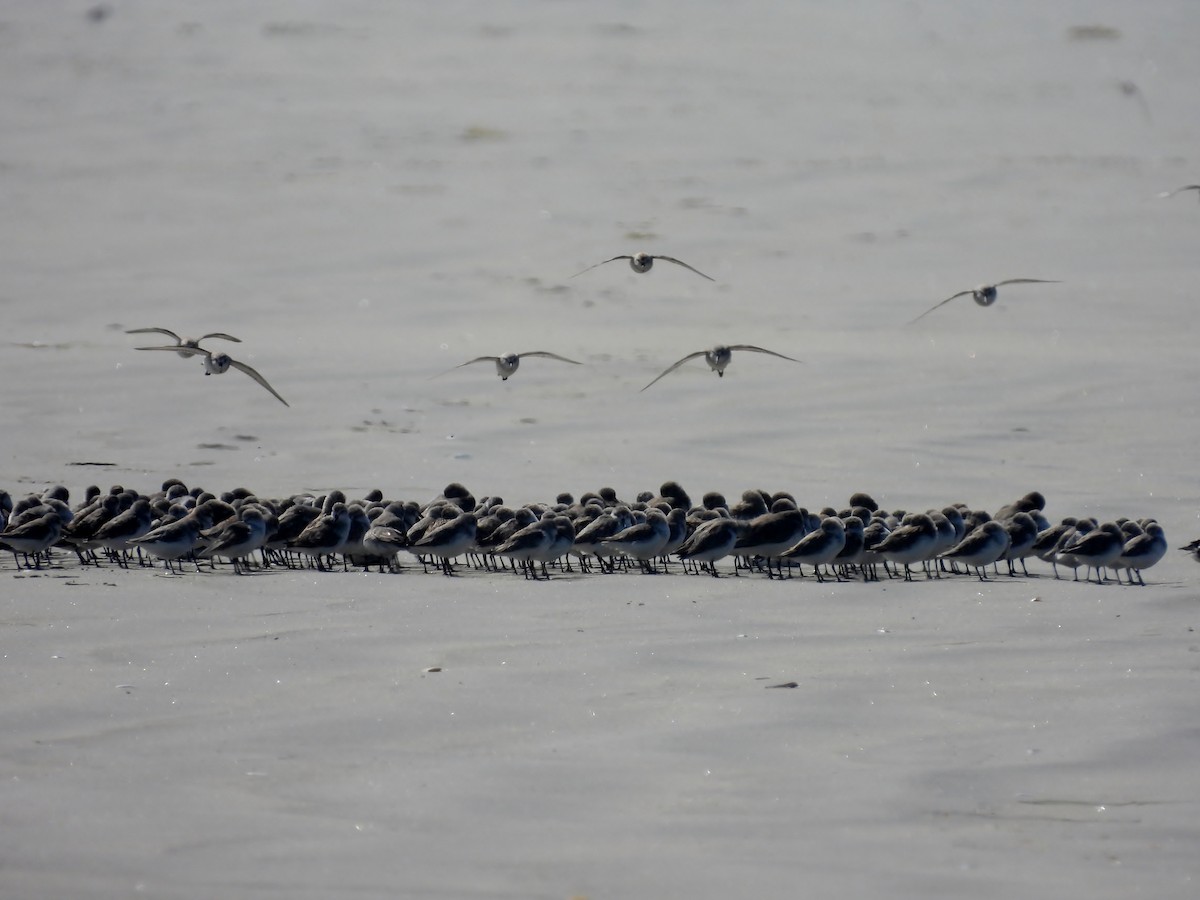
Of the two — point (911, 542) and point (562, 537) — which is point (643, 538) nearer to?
point (562, 537)

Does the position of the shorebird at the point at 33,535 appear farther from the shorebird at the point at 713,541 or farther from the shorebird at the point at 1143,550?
the shorebird at the point at 1143,550

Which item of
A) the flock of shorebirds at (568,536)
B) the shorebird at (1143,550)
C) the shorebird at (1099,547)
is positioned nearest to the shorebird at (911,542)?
the flock of shorebirds at (568,536)

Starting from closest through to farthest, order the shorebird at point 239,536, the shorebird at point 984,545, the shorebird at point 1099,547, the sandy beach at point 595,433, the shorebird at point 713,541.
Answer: the sandy beach at point 595,433
the shorebird at point 1099,547
the shorebird at point 239,536
the shorebird at point 984,545
the shorebird at point 713,541

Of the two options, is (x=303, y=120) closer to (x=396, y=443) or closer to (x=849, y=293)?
(x=849, y=293)

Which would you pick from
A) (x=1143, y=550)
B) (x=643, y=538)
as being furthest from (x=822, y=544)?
(x=1143, y=550)

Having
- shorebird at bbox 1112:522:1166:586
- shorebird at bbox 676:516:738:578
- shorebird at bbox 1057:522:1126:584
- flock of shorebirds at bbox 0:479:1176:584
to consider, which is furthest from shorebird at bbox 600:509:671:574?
shorebird at bbox 1112:522:1166:586

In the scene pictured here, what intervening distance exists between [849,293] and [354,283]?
23.2ft

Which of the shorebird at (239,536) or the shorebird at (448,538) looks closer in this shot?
the shorebird at (239,536)

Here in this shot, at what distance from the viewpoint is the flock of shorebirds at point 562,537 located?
1195cm

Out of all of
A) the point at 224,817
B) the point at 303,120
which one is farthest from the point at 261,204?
the point at 224,817

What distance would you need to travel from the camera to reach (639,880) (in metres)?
6.36

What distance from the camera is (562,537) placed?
Result: 12.2m

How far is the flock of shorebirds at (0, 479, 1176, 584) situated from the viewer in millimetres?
11953

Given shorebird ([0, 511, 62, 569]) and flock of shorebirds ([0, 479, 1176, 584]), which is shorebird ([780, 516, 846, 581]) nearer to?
flock of shorebirds ([0, 479, 1176, 584])
